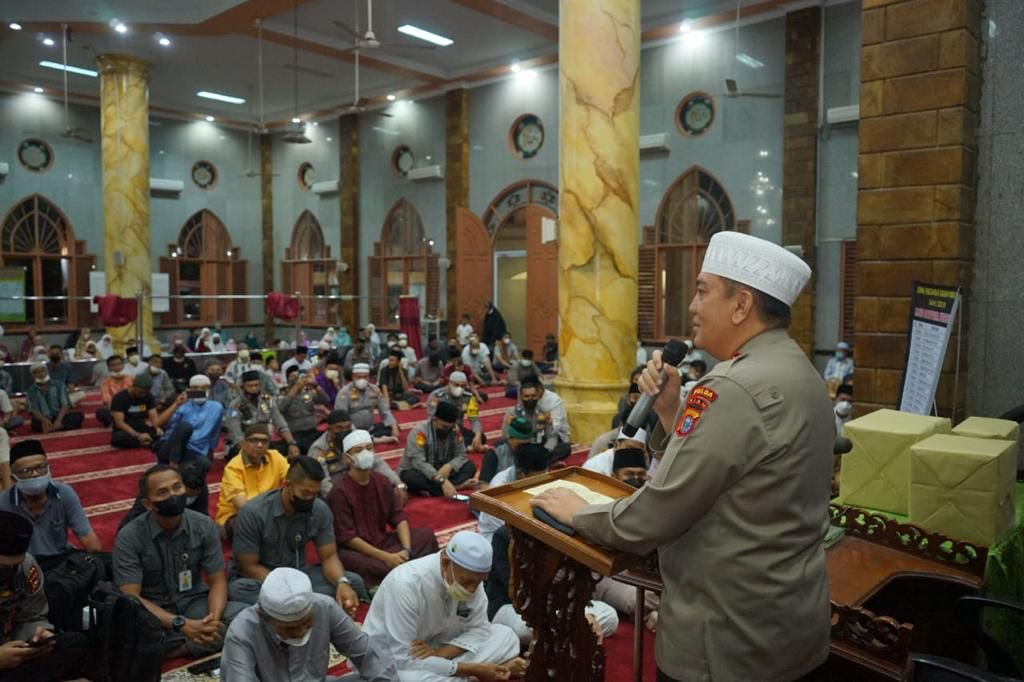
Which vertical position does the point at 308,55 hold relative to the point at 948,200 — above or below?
above

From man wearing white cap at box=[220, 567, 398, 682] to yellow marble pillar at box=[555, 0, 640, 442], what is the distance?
4141 millimetres

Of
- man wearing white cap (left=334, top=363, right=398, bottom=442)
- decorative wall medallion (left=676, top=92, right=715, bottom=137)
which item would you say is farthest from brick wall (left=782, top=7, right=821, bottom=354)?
man wearing white cap (left=334, top=363, right=398, bottom=442)

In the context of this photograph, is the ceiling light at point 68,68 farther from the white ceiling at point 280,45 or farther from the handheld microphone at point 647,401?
the handheld microphone at point 647,401

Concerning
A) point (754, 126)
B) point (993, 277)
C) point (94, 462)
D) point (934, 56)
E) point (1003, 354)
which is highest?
point (754, 126)

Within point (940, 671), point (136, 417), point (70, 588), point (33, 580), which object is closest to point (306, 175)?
point (136, 417)

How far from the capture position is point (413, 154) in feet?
51.3

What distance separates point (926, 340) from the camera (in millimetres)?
3348

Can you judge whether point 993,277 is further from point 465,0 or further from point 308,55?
point 308,55

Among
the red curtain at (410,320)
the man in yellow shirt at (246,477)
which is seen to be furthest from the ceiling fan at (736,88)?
the man in yellow shirt at (246,477)

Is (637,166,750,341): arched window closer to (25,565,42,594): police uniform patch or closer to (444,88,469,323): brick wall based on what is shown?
(444,88,469,323): brick wall

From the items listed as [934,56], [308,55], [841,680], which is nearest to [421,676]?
[841,680]

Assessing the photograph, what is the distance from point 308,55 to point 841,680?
1341cm

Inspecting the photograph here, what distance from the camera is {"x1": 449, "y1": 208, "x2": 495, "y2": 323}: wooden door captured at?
13.4 m

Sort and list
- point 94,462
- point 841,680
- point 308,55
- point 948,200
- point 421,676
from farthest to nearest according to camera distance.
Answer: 1. point 308,55
2. point 94,462
3. point 948,200
4. point 421,676
5. point 841,680
